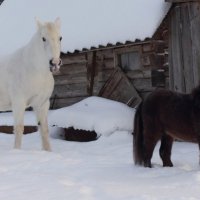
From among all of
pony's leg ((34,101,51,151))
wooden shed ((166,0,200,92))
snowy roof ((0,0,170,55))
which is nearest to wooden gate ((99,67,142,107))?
snowy roof ((0,0,170,55))

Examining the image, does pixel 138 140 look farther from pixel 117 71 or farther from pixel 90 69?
pixel 90 69

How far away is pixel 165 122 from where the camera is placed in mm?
5875

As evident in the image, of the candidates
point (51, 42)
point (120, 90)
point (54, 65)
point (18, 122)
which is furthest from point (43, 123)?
point (120, 90)

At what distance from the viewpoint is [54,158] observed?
6.52 m

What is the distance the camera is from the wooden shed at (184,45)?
31.7 feet

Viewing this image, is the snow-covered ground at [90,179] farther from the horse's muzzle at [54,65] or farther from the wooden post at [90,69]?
the wooden post at [90,69]

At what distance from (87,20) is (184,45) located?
13.5 feet

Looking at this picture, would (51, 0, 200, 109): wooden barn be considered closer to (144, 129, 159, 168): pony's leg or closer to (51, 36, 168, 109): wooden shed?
(51, 36, 168, 109): wooden shed

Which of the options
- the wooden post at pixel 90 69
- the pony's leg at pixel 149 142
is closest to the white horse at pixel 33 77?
the pony's leg at pixel 149 142

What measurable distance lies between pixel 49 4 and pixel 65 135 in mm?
5989

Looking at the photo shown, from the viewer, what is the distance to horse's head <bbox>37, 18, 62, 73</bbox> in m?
7.34

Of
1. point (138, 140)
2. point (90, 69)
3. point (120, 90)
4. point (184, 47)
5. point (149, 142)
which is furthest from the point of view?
point (90, 69)

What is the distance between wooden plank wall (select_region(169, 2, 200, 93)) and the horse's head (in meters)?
3.34

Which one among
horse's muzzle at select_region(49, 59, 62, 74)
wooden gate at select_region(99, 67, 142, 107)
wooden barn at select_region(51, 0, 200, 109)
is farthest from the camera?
wooden gate at select_region(99, 67, 142, 107)
